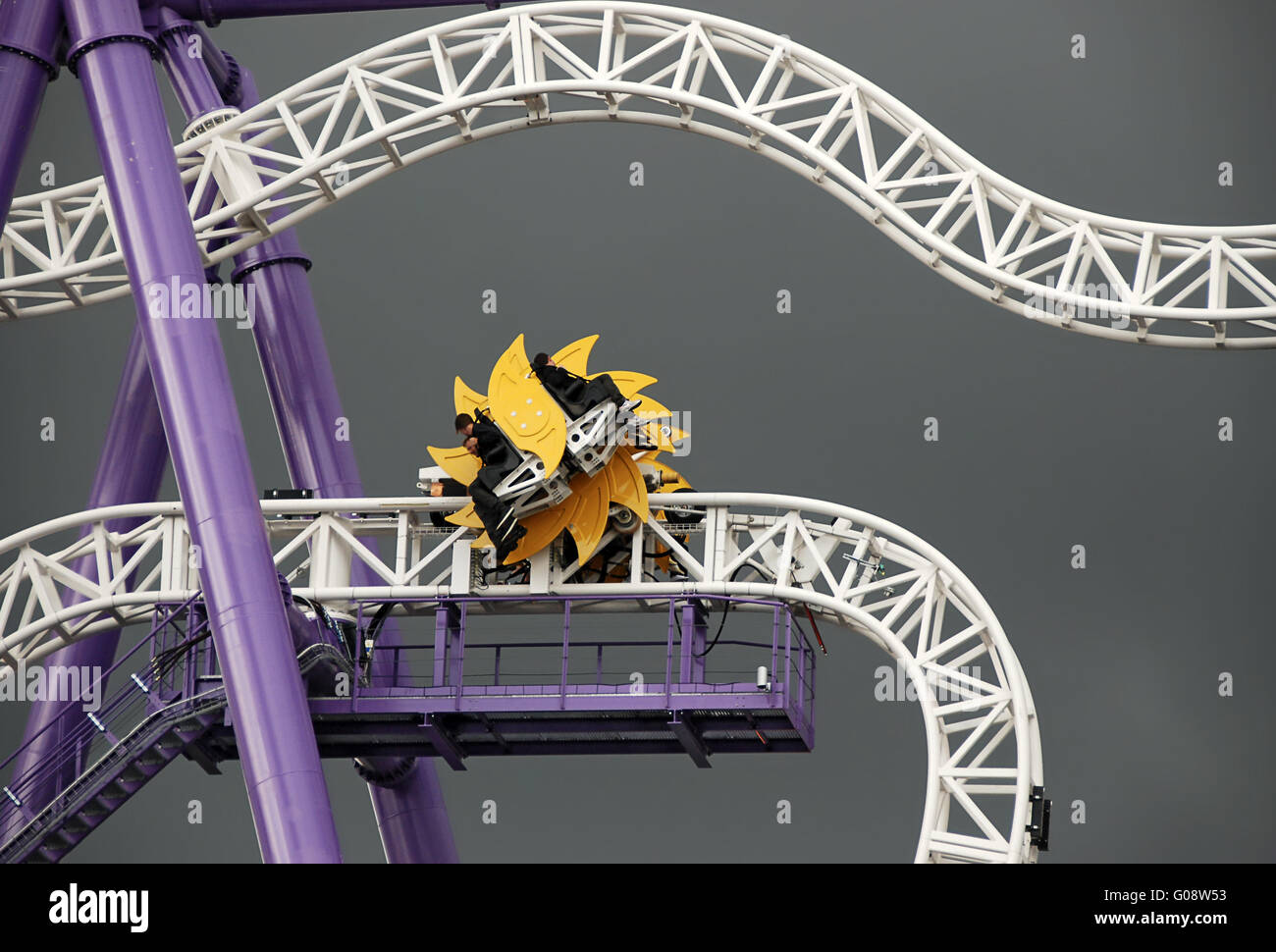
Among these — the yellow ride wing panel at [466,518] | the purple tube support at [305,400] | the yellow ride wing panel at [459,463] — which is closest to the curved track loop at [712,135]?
the purple tube support at [305,400]

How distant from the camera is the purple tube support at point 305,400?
1323 inches

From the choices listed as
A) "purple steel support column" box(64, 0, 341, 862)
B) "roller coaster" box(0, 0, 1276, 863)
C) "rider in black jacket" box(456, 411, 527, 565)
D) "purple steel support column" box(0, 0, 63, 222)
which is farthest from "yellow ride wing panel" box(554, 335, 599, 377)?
"purple steel support column" box(0, 0, 63, 222)

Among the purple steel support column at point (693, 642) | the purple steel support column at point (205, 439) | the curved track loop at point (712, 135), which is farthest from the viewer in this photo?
the purple steel support column at point (693, 642)

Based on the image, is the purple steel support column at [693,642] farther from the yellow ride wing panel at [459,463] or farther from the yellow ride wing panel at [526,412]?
the yellow ride wing panel at [459,463]

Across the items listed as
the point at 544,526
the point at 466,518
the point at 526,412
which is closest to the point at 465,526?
the point at 466,518

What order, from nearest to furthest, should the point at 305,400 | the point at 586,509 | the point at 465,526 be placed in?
the point at 586,509 < the point at 465,526 < the point at 305,400

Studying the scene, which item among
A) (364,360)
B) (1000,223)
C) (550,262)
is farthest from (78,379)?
(1000,223)

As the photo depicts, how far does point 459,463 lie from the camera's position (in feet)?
102

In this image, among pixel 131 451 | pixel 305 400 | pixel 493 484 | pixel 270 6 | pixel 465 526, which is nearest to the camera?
pixel 493 484

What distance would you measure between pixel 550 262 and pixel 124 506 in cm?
1522

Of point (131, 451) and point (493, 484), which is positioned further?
point (131, 451)

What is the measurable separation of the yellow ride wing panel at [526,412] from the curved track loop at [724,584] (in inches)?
63.6

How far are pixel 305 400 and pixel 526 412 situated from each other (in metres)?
5.06

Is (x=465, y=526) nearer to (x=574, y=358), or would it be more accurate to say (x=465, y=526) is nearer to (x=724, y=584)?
(x=574, y=358)
